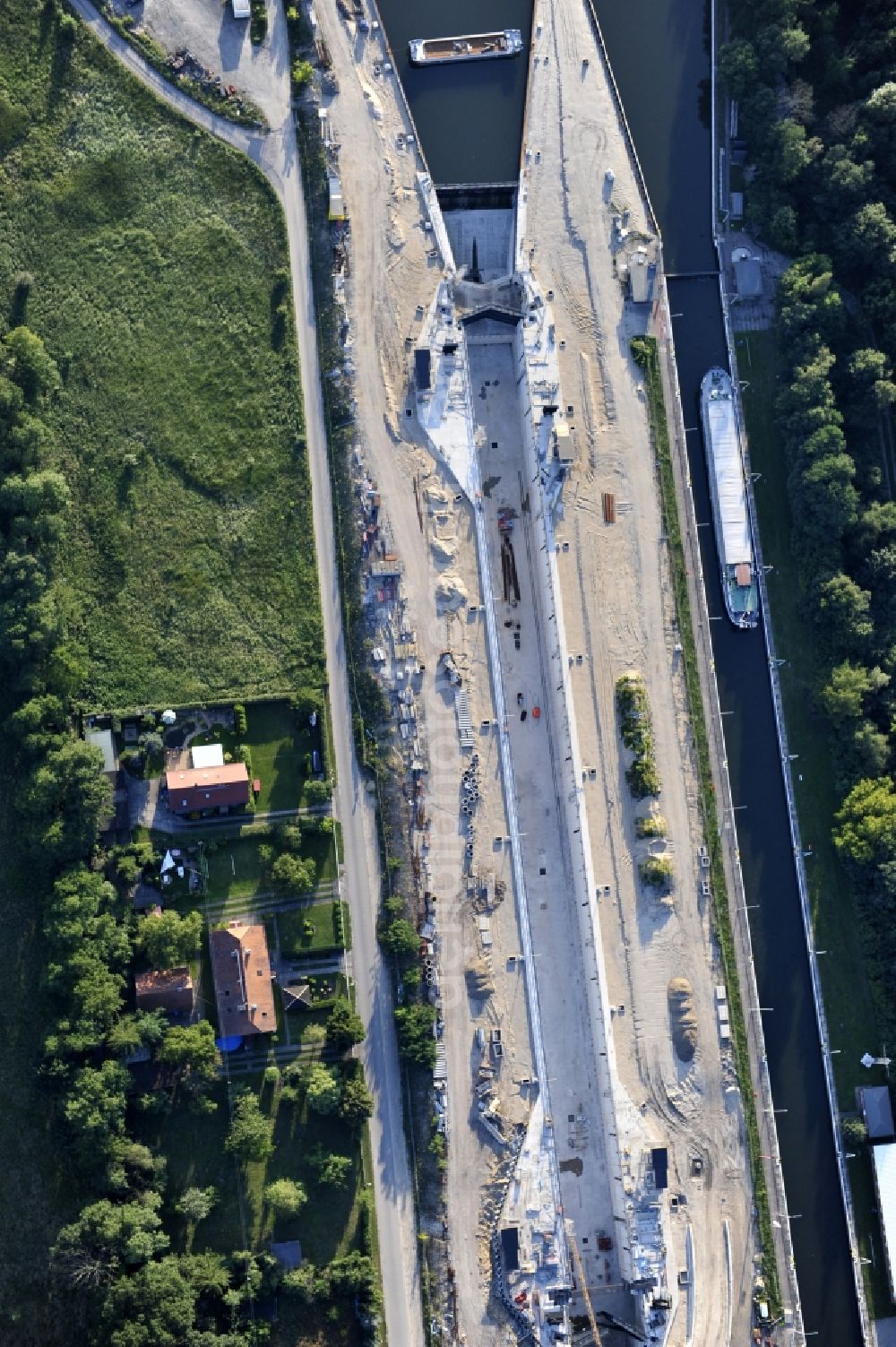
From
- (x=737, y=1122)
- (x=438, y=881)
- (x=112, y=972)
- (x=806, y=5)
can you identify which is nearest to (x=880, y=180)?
(x=806, y=5)

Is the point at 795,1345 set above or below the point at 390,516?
below

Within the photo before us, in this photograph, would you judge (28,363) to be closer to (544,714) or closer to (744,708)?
(544,714)

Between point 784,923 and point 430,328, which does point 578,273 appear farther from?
point 784,923

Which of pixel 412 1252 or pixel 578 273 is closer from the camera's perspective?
pixel 412 1252

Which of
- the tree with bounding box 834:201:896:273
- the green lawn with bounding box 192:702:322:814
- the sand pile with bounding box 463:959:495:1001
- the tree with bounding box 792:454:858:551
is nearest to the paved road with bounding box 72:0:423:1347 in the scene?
the green lawn with bounding box 192:702:322:814

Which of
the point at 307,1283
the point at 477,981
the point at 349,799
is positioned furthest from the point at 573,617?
the point at 307,1283

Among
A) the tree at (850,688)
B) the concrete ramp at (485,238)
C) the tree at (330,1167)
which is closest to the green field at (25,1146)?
the tree at (330,1167)

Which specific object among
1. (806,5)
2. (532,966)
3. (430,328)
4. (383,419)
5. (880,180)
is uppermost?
(806,5)
